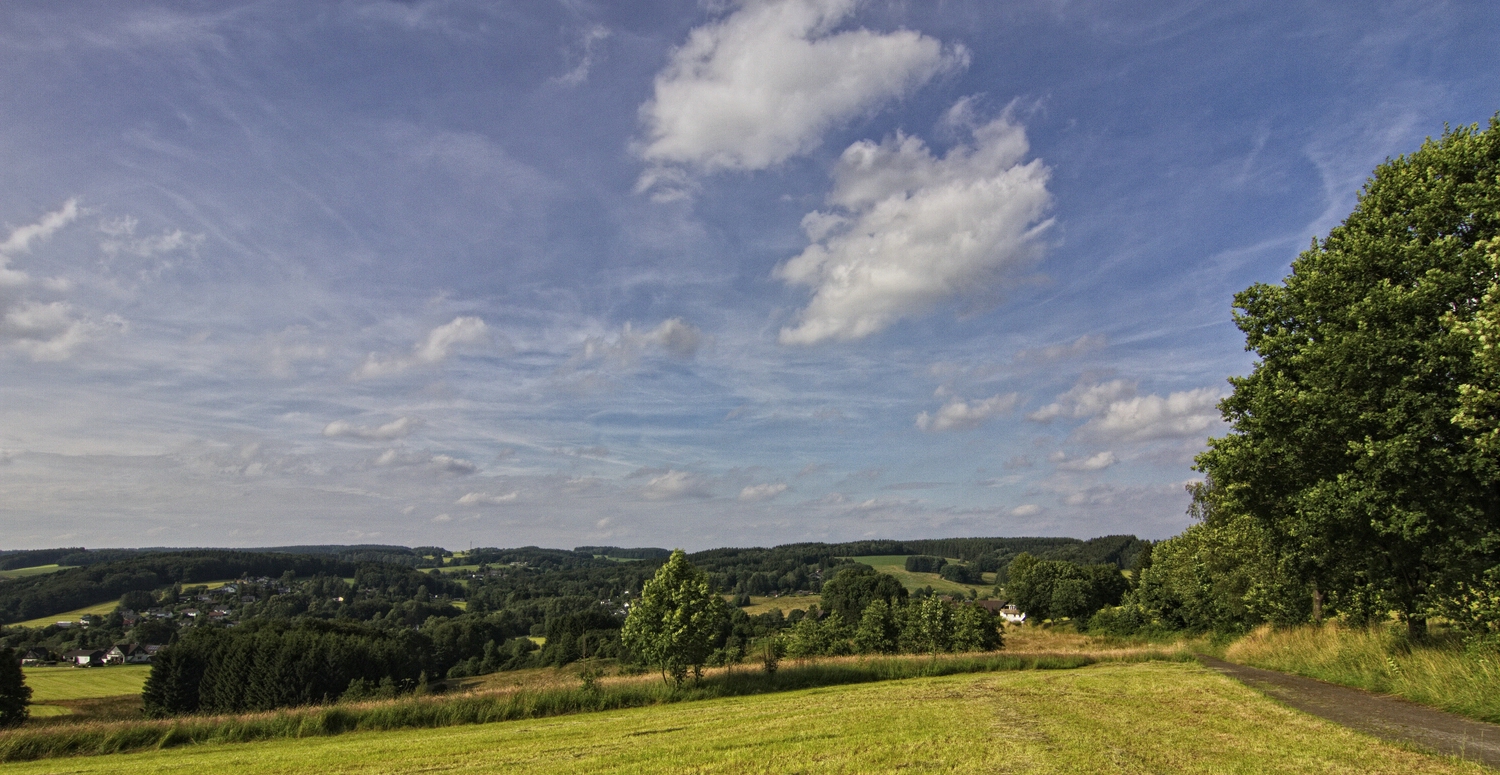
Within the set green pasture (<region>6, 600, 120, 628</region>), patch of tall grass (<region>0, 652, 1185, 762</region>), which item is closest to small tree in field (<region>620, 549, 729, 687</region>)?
patch of tall grass (<region>0, 652, 1185, 762</region>)

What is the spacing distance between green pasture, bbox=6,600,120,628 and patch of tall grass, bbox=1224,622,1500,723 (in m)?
174

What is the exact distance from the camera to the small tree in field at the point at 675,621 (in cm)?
2878

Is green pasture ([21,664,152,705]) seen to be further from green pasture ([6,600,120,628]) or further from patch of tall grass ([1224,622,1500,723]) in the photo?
patch of tall grass ([1224,622,1500,723])

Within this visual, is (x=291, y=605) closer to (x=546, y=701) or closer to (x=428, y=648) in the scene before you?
(x=428, y=648)

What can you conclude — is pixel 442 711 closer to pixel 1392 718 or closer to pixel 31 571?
pixel 1392 718

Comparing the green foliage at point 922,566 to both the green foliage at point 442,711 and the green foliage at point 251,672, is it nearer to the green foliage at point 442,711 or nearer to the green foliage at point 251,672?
the green foliage at point 251,672

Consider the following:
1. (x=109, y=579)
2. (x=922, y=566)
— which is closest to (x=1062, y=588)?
(x=922, y=566)

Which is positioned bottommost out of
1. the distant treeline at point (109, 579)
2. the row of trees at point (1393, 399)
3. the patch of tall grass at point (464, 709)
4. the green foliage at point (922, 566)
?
the green foliage at point (922, 566)

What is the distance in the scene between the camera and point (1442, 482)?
1554 cm

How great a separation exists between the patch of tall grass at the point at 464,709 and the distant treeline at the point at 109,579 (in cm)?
15471

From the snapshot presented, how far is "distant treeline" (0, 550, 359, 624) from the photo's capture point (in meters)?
132

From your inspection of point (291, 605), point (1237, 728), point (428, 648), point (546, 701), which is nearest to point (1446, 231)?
point (1237, 728)

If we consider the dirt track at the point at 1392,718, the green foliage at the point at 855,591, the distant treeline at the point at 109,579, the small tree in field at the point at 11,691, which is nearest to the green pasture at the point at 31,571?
the distant treeline at the point at 109,579

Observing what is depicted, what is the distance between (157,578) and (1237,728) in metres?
214
